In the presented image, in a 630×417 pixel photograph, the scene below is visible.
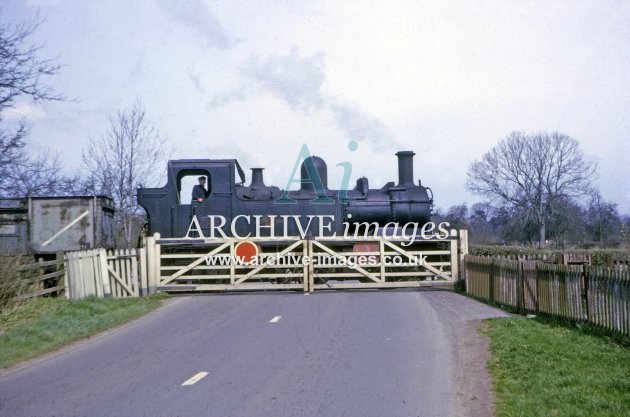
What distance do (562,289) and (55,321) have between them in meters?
9.22

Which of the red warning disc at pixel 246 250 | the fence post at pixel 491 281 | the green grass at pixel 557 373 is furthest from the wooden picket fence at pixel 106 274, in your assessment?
the green grass at pixel 557 373

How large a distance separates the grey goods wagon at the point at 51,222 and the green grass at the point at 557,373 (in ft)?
38.3

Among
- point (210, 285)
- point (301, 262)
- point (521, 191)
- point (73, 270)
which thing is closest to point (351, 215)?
point (301, 262)

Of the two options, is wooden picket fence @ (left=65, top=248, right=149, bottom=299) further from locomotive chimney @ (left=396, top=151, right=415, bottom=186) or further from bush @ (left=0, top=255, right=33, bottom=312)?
locomotive chimney @ (left=396, top=151, right=415, bottom=186)

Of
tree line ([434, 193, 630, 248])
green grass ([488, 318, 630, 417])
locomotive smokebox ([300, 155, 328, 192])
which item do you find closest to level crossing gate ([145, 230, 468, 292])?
locomotive smokebox ([300, 155, 328, 192])

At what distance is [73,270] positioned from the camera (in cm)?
1523

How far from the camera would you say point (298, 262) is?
17.2m

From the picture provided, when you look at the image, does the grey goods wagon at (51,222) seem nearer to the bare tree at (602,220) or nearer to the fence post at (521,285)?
the fence post at (521,285)

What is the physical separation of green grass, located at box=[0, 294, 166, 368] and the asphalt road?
452mm

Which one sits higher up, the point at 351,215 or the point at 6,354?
the point at 351,215

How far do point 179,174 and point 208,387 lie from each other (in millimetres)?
11310

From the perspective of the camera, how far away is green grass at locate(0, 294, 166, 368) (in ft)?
→ 31.9

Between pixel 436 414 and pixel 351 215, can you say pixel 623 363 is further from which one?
pixel 351 215

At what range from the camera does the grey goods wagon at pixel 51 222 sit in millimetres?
17359
